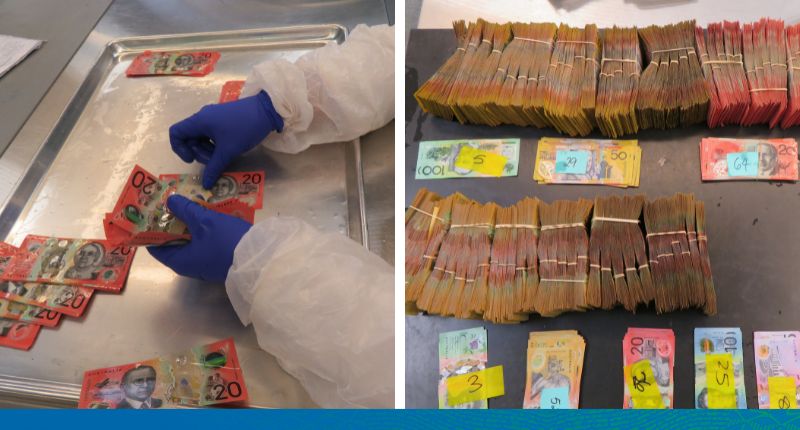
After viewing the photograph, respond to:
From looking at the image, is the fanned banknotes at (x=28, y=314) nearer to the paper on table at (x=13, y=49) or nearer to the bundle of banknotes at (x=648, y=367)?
the paper on table at (x=13, y=49)

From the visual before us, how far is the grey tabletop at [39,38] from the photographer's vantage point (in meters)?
1.72

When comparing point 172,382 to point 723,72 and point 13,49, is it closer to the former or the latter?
point 13,49

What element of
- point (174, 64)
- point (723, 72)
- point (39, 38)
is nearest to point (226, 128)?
point (174, 64)

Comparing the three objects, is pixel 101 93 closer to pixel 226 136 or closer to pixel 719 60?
pixel 226 136

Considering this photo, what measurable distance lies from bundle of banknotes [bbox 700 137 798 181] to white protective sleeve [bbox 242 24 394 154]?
2.70ft

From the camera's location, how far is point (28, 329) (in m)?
1.32

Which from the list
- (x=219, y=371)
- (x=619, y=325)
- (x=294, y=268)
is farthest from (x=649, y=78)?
(x=219, y=371)

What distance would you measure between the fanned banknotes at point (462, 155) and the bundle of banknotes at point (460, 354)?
444 millimetres

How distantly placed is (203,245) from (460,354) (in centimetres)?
64

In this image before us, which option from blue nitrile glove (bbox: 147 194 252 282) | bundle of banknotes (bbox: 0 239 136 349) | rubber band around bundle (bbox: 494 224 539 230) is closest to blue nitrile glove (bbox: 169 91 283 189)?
blue nitrile glove (bbox: 147 194 252 282)

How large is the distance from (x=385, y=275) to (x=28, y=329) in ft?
2.46

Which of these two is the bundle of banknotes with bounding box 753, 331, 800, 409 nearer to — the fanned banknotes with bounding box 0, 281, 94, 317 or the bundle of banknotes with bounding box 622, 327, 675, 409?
the bundle of banknotes with bounding box 622, 327, 675, 409

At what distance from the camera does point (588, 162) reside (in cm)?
170

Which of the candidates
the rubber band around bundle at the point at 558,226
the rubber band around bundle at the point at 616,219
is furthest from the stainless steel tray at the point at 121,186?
the rubber band around bundle at the point at 616,219
